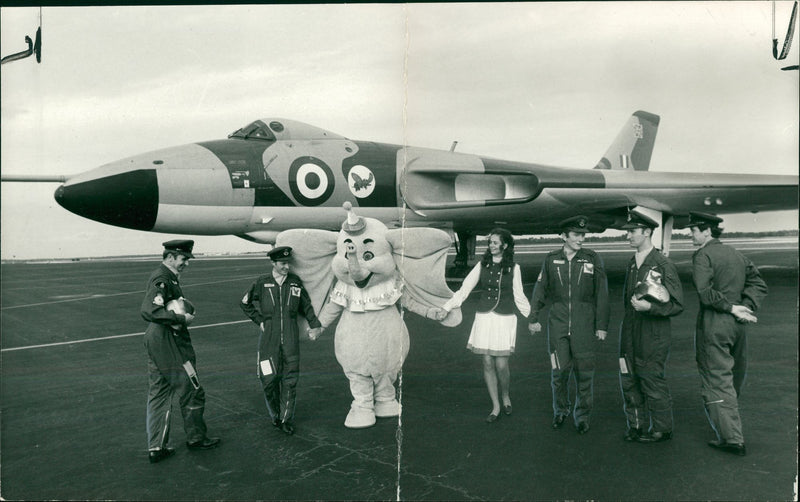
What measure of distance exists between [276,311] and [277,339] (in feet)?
A: 0.74

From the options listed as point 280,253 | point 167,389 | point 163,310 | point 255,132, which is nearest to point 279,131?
point 255,132

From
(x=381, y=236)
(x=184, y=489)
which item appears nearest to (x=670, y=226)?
(x=381, y=236)

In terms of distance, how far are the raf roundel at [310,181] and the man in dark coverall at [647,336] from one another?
12.8 feet

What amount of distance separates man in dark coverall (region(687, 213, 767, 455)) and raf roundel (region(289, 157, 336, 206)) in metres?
4.29

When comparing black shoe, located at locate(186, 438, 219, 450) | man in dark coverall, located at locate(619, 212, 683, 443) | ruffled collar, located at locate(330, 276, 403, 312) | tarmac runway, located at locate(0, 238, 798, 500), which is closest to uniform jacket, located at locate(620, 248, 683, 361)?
man in dark coverall, located at locate(619, 212, 683, 443)

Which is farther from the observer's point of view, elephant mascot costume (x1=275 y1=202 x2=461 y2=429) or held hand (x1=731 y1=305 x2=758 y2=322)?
elephant mascot costume (x1=275 y1=202 x2=461 y2=429)

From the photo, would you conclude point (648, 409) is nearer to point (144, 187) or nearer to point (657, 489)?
point (657, 489)

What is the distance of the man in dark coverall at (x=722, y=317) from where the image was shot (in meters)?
3.58

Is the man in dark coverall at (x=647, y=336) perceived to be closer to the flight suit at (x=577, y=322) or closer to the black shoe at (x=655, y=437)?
the black shoe at (x=655, y=437)

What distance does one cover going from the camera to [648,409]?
3.80 meters

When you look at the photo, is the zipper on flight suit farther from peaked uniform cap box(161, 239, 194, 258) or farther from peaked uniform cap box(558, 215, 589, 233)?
peaked uniform cap box(161, 239, 194, 258)

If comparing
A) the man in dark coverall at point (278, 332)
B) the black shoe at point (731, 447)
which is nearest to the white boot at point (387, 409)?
the man in dark coverall at point (278, 332)

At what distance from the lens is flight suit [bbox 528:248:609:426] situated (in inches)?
154

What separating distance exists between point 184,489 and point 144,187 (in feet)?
11.8
